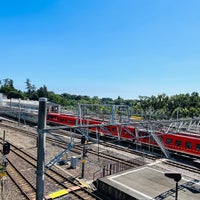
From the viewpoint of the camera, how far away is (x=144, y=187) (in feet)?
42.0

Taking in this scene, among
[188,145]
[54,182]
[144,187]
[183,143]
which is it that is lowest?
[54,182]

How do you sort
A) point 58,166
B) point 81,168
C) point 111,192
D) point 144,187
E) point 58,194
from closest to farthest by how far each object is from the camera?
1. point 58,194
2. point 111,192
3. point 144,187
4. point 81,168
5. point 58,166

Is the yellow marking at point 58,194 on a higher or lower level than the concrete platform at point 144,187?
lower

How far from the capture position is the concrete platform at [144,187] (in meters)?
11.8

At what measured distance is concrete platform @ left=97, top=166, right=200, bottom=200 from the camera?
11.8 m

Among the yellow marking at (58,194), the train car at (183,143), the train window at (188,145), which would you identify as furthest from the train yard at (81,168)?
the train window at (188,145)

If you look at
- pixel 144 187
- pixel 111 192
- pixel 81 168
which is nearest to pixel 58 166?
pixel 81 168

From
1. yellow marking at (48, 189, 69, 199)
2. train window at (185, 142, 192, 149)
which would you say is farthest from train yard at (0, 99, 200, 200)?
train window at (185, 142, 192, 149)

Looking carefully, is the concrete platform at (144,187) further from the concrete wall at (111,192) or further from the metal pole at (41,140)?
the metal pole at (41,140)

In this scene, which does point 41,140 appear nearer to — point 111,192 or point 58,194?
point 58,194

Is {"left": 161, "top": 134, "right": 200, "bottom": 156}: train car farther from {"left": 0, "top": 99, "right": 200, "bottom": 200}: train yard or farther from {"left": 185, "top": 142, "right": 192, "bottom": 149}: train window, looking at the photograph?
{"left": 0, "top": 99, "right": 200, "bottom": 200}: train yard

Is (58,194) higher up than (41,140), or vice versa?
(41,140)

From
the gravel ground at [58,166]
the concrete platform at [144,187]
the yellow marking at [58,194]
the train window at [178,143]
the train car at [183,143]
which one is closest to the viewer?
the concrete platform at [144,187]

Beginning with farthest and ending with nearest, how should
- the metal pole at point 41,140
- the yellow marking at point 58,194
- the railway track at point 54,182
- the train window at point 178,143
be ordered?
the train window at point 178,143
the railway track at point 54,182
the yellow marking at point 58,194
the metal pole at point 41,140
